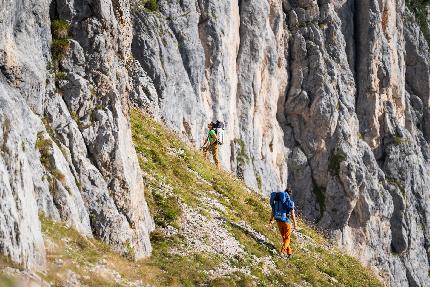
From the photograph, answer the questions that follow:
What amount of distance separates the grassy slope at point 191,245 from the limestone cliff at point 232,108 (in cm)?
77

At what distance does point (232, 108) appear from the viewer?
51.8m

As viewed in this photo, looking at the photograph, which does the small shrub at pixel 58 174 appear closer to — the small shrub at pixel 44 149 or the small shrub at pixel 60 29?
the small shrub at pixel 44 149

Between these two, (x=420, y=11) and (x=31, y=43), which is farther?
(x=420, y=11)

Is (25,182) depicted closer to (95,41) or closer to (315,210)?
(95,41)

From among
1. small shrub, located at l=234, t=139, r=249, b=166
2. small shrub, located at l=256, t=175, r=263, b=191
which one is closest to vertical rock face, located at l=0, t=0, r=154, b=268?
small shrub, located at l=234, t=139, r=249, b=166

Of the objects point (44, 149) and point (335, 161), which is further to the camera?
point (335, 161)

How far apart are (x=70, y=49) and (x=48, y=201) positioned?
5.39 m

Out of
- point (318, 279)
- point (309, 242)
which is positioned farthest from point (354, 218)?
point (318, 279)

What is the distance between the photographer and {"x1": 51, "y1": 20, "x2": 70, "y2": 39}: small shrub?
17.2 meters

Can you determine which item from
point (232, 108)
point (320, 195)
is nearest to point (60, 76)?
point (232, 108)

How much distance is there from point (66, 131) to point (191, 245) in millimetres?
5984

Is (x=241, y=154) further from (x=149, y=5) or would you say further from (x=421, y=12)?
(x=421, y=12)

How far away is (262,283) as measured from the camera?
62.0 feet

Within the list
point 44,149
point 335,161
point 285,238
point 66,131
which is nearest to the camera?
point 44,149
